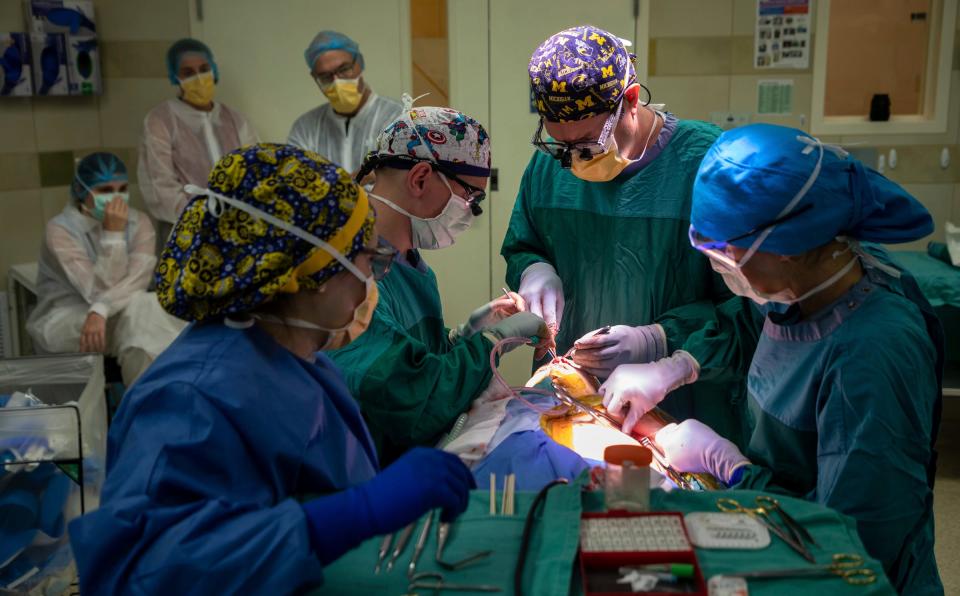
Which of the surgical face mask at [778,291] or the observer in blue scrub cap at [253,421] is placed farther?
the surgical face mask at [778,291]

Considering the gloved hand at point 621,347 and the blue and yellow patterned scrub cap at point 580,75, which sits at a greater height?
the blue and yellow patterned scrub cap at point 580,75

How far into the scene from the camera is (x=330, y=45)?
4.67 meters

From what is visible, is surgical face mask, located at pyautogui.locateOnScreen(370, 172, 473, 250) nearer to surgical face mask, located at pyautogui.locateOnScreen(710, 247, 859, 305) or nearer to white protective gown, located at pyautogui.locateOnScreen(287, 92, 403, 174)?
surgical face mask, located at pyautogui.locateOnScreen(710, 247, 859, 305)

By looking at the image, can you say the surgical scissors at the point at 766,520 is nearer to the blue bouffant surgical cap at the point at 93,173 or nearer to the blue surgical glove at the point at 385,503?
the blue surgical glove at the point at 385,503

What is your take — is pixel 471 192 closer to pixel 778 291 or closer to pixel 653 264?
pixel 653 264

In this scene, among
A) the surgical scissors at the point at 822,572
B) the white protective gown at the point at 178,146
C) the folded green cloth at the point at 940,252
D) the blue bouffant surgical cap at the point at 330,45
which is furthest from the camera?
the white protective gown at the point at 178,146

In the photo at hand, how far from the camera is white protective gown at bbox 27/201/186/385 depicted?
14.8ft

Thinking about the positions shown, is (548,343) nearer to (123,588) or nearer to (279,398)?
(279,398)

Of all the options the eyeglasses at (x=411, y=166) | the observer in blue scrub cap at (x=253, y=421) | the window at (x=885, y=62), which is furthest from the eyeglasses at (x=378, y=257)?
the window at (x=885, y=62)

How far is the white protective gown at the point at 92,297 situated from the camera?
4523 mm

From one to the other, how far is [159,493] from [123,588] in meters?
0.12

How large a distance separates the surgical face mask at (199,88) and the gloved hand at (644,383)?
3.48 meters

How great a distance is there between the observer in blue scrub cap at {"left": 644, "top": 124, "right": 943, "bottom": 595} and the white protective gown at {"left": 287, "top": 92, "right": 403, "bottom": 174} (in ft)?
10.7

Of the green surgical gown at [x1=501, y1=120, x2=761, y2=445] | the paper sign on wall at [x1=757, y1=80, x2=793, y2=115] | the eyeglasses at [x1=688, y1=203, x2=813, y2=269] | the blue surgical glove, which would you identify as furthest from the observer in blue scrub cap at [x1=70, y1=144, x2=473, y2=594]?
the paper sign on wall at [x1=757, y1=80, x2=793, y2=115]
